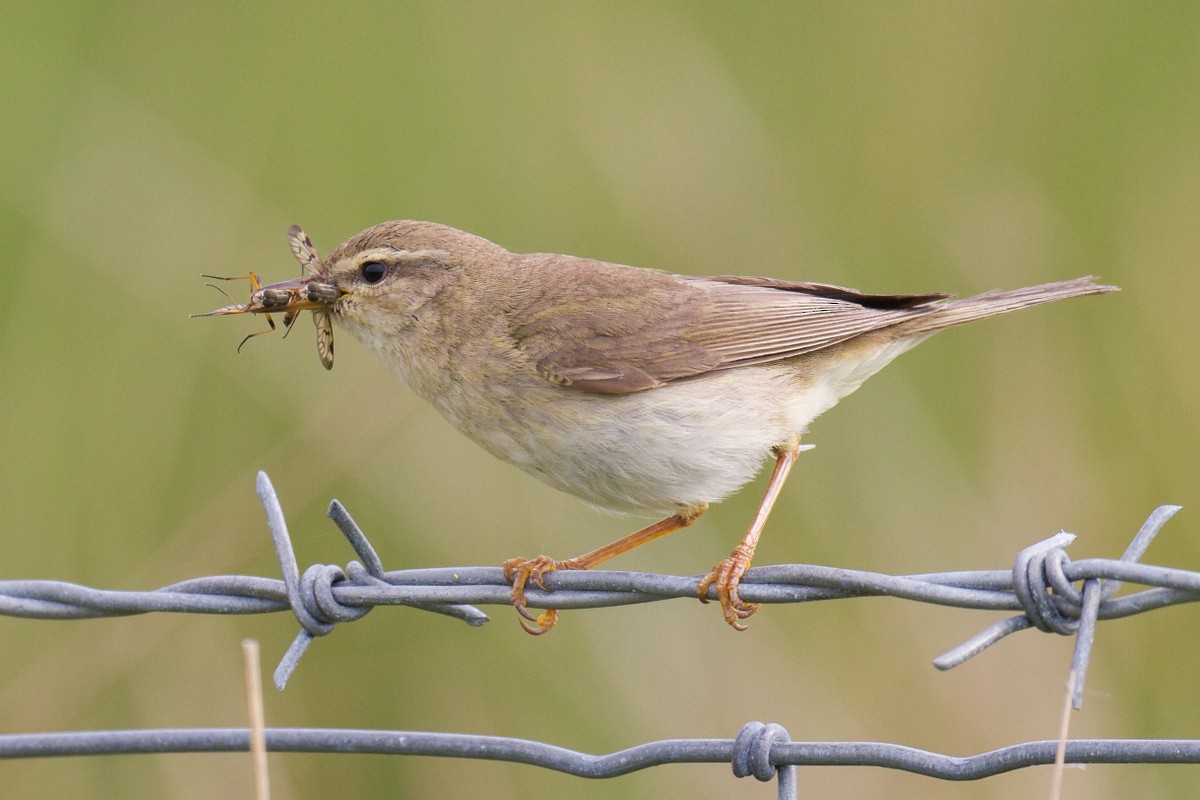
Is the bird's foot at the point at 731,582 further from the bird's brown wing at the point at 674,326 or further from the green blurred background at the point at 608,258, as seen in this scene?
the green blurred background at the point at 608,258

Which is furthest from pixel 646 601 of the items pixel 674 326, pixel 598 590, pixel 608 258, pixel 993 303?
pixel 608 258

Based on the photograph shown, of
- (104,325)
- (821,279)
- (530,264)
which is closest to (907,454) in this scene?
(821,279)

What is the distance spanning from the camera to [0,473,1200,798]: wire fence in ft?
7.11

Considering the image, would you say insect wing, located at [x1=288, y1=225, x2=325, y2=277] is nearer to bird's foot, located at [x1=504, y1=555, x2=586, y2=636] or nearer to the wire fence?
bird's foot, located at [x1=504, y1=555, x2=586, y2=636]

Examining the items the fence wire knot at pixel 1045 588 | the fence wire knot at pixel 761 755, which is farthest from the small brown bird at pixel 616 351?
the fence wire knot at pixel 1045 588

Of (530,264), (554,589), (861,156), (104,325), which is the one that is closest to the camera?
(554,589)

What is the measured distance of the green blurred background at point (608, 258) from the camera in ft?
16.7

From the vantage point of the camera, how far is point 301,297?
4.31 m

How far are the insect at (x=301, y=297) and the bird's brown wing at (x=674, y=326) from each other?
0.73 m

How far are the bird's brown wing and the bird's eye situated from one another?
Result: 60 centimetres

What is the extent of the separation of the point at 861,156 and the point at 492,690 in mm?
2993

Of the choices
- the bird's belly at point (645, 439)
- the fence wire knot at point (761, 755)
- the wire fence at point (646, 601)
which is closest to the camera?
the wire fence at point (646, 601)

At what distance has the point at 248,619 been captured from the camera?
17.6 feet

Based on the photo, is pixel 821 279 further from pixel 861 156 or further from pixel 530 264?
pixel 530 264
